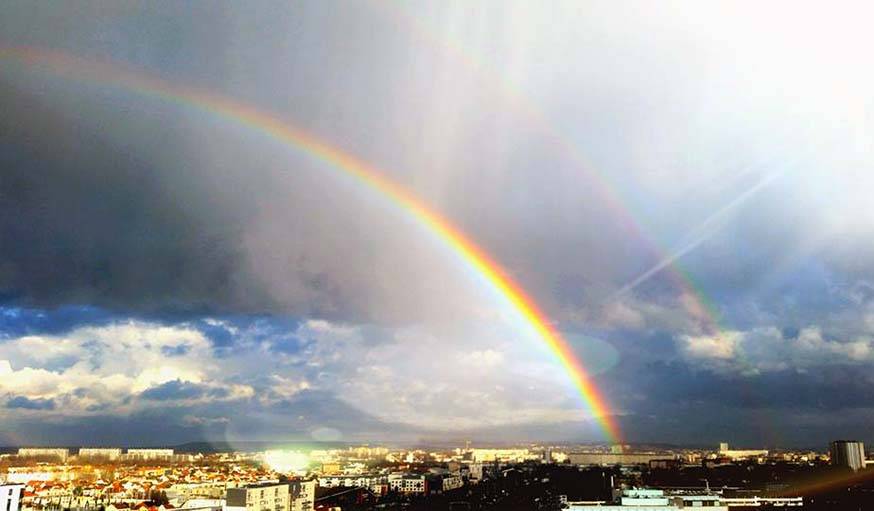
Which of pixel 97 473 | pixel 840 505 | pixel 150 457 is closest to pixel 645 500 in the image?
pixel 840 505

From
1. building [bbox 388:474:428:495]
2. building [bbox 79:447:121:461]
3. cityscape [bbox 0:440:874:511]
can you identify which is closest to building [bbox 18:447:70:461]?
building [bbox 79:447:121:461]

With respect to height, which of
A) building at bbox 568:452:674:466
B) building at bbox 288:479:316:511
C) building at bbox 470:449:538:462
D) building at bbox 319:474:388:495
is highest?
building at bbox 288:479:316:511

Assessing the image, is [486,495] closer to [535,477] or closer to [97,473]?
[535,477]

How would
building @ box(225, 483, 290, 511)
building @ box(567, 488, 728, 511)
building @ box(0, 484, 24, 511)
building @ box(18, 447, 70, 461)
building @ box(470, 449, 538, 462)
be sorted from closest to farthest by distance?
building @ box(0, 484, 24, 511) → building @ box(567, 488, 728, 511) → building @ box(225, 483, 290, 511) → building @ box(18, 447, 70, 461) → building @ box(470, 449, 538, 462)

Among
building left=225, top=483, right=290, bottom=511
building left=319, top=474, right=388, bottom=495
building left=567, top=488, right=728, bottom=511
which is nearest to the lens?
building left=567, top=488, right=728, bottom=511

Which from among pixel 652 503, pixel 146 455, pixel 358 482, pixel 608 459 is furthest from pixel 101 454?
pixel 652 503

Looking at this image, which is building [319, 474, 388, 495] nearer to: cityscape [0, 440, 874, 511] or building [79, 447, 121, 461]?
cityscape [0, 440, 874, 511]

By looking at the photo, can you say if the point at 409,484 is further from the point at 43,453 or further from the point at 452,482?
the point at 43,453
